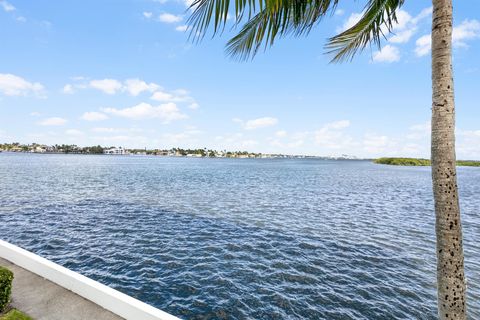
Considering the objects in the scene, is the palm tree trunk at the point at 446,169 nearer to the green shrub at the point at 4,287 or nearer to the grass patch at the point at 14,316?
the grass patch at the point at 14,316

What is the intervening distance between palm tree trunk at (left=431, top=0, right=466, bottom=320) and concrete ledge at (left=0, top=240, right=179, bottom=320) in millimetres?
4456

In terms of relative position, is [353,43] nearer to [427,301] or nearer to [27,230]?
[427,301]

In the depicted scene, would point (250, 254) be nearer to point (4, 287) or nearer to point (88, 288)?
point (88, 288)

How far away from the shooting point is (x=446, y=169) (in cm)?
282

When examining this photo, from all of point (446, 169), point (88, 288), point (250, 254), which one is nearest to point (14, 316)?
point (88, 288)

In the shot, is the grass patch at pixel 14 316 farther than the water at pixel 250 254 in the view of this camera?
No

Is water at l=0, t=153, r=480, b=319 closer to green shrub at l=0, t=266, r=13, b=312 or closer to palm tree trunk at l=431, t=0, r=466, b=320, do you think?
green shrub at l=0, t=266, r=13, b=312

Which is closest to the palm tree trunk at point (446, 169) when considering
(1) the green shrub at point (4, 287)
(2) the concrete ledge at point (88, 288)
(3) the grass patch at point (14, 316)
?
(2) the concrete ledge at point (88, 288)

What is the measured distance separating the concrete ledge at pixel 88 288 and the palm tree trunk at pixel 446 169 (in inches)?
175

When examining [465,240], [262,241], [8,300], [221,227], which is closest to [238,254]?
[262,241]

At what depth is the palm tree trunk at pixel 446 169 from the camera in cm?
281

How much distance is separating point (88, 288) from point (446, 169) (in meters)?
7.23

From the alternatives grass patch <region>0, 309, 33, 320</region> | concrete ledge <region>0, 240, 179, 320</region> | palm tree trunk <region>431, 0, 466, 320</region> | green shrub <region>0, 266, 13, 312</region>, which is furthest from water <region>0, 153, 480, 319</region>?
palm tree trunk <region>431, 0, 466, 320</region>

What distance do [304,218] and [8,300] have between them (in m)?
18.7
